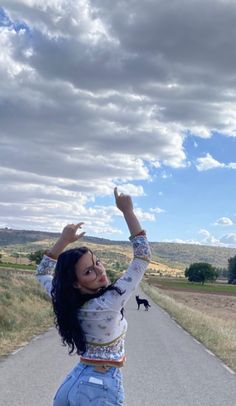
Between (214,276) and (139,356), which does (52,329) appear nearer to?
(139,356)

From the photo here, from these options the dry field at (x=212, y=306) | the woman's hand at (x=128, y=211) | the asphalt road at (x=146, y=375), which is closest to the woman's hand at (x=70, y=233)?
the woman's hand at (x=128, y=211)

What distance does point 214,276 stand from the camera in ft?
472

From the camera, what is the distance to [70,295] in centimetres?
352

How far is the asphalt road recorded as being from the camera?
28.1 feet

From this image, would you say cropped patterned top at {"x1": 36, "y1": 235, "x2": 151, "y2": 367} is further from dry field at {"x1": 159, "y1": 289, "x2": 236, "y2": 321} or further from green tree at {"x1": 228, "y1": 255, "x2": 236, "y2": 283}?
green tree at {"x1": 228, "y1": 255, "x2": 236, "y2": 283}

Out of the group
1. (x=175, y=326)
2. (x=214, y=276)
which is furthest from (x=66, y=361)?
(x=214, y=276)

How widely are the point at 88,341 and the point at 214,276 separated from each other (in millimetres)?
143179

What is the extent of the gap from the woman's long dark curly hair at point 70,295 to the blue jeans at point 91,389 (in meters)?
0.16

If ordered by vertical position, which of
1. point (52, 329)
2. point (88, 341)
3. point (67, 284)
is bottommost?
point (52, 329)

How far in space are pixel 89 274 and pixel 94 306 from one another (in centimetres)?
18

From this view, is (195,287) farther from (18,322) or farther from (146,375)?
(146,375)

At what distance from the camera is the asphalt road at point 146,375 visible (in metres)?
8.56

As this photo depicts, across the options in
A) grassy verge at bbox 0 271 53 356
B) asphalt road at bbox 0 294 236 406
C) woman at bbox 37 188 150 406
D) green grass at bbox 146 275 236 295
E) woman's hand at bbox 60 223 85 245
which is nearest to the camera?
woman at bbox 37 188 150 406

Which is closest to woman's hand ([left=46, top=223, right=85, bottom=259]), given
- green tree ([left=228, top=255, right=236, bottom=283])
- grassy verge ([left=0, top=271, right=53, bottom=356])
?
grassy verge ([left=0, top=271, right=53, bottom=356])
